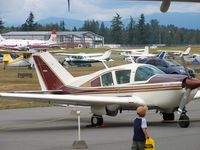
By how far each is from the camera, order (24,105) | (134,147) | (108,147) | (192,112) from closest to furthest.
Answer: (134,147) → (108,147) → (192,112) → (24,105)

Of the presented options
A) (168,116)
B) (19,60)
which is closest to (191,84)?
(168,116)

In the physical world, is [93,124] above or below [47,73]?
below

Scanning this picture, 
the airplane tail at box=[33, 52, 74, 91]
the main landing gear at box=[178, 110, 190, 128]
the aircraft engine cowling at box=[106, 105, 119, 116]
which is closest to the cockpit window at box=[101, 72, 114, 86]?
the aircraft engine cowling at box=[106, 105, 119, 116]

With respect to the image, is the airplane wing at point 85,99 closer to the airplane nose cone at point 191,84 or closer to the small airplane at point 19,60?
the airplane nose cone at point 191,84

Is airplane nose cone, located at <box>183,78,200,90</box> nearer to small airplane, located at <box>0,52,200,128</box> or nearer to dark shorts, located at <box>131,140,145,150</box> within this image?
small airplane, located at <box>0,52,200,128</box>

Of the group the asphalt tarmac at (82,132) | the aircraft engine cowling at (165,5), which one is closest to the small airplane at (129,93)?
the asphalt tarmac at (82,132)

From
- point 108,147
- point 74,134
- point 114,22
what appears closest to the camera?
point 108,147

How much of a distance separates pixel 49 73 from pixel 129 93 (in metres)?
3.68

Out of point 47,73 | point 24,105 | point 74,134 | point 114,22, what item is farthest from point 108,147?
point 114,22

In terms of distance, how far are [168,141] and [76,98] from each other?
4452 millimetres

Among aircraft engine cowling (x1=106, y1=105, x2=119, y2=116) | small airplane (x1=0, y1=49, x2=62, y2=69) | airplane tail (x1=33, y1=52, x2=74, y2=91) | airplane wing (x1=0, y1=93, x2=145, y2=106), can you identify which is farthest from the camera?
small airplane (x1=0, y1=49, x2=62, y2=69)

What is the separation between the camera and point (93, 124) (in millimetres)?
18250

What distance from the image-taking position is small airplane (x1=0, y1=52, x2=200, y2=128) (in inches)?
690

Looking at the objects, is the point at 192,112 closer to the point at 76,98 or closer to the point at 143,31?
the point at 76,98
